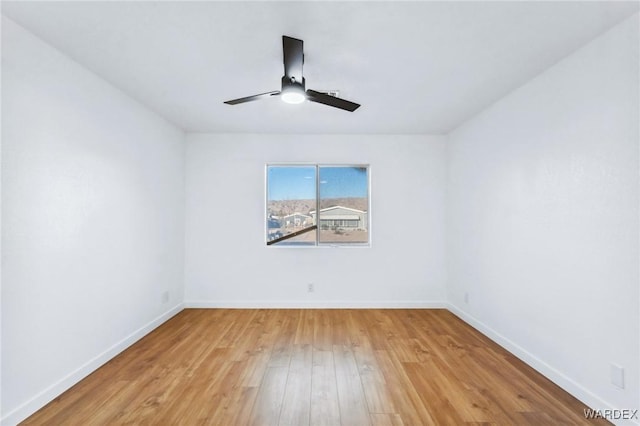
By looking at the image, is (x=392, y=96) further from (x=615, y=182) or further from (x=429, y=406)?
(x=429, y=406)

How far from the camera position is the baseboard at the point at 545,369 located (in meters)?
1.93

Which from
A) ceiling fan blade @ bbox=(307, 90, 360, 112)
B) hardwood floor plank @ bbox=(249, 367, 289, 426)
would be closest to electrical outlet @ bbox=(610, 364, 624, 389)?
hardwood floor plank @ bbox=(249, 367, 289, 426)

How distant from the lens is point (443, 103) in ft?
9.97

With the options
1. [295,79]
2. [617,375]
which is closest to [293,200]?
[295,79]

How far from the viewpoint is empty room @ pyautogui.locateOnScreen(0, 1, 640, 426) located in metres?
1.77

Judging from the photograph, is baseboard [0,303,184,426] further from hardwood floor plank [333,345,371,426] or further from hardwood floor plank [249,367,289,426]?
hardwood floor plank [333,345,371,426]

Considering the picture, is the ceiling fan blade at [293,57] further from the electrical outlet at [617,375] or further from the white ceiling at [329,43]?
the electrical outlet at [617,375]

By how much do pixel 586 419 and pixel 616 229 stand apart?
1255mm

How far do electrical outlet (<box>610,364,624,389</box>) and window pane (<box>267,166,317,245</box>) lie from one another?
3.17 m

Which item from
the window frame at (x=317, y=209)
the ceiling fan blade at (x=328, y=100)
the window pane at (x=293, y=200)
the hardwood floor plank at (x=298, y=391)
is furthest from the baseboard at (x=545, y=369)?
the ceiling fan blade at (x=328, y=100)

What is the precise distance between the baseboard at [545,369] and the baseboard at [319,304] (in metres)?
0.72

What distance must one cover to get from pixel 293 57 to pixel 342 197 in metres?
2.65

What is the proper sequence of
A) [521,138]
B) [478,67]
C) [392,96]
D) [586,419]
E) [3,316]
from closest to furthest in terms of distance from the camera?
[3,316], [586,419], [478,67], [521,138], [392,96]

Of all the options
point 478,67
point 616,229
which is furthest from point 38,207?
point 616,229
